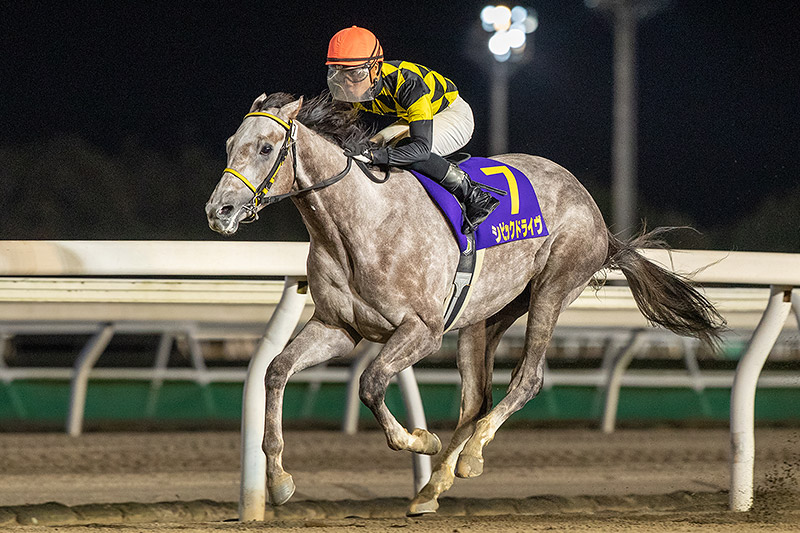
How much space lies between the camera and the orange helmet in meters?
2.82

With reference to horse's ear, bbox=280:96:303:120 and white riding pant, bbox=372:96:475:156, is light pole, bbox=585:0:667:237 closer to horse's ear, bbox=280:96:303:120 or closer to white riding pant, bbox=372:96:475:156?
white riding pant, bbox=372:96:475:156

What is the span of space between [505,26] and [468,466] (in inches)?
322

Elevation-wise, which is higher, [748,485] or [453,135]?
[453,135]

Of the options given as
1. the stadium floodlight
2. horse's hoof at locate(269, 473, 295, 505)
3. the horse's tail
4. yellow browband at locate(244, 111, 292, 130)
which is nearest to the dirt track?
horse's hoof at locate(269, 473, 295, 505)

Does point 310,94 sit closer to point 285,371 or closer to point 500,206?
point 500,206

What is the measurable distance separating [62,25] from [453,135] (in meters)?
10.8

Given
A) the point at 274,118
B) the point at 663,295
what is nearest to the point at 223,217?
the point at 274,118

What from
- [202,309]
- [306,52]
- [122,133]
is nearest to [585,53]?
[306,52]

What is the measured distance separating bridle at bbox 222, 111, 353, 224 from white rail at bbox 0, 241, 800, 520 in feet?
1.69

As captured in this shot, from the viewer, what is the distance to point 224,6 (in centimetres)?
1499

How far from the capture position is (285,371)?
283cm

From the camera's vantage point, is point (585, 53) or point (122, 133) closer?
point (122, 133)

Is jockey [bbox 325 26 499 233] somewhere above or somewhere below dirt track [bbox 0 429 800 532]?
above

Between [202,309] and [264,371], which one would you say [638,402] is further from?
[264,371]
